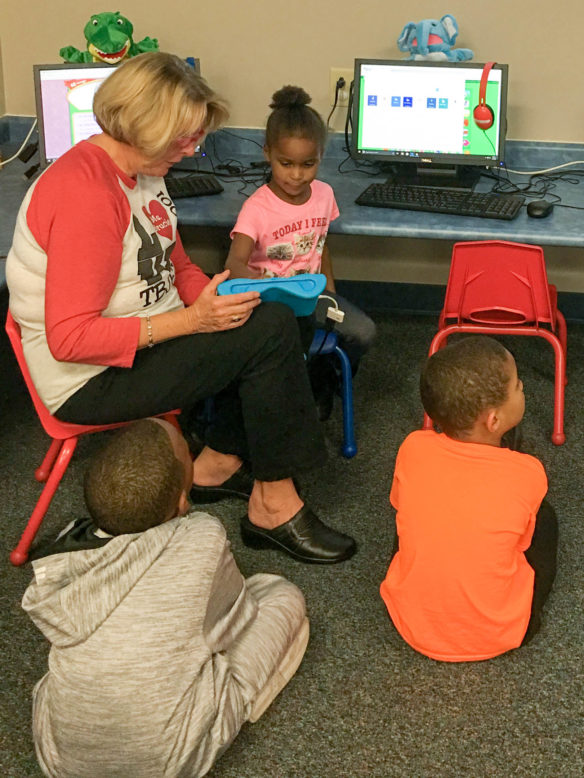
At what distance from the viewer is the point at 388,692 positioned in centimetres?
174

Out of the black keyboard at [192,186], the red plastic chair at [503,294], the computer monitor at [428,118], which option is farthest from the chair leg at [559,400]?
the black keyboard at [192,186]

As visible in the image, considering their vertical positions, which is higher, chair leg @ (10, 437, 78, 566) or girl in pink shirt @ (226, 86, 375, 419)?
girl in pink shirt @ (226, 86, 375, 419)

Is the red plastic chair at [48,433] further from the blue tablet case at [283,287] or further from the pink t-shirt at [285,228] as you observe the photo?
the pink t-shirt at [285,228]

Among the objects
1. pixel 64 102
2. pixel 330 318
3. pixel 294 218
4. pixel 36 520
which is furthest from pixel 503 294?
pixel 64 102

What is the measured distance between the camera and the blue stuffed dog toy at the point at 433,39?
8.93 feet

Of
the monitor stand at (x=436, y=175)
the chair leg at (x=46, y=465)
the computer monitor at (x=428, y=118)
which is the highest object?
the computer monitor at (x=428, y=118)

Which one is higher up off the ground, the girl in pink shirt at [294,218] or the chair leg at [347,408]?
the girl in pink shirt at [294,218]

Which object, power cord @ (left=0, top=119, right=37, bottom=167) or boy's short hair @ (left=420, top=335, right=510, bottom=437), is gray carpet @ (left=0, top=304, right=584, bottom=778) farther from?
power cord @ (left=0, top=119, right=37, bottom=167)

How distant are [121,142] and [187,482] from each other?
74 cm

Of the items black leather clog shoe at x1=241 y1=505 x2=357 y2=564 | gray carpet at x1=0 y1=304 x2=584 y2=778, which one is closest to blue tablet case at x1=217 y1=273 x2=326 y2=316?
black leather clog shoe at x1=241 y1=505 x2=357 y2=564

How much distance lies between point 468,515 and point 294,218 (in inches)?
41.3

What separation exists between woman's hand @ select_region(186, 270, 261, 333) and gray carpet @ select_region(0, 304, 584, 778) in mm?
611

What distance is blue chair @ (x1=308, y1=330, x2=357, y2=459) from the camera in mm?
2348

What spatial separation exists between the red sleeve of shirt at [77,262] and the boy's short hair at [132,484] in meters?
0.28
